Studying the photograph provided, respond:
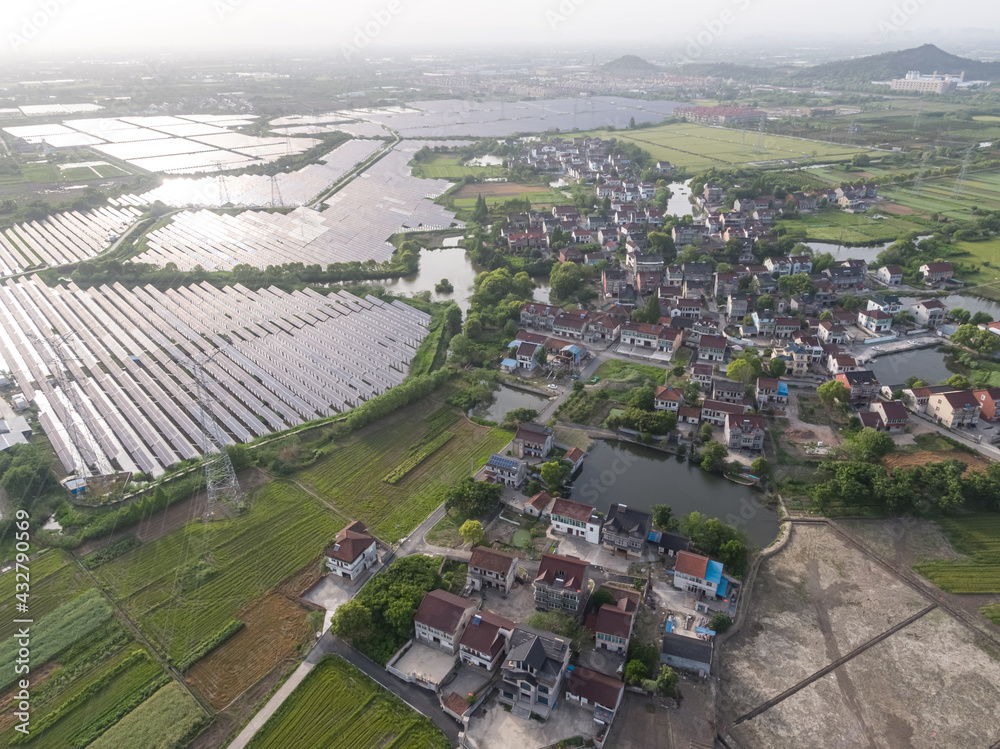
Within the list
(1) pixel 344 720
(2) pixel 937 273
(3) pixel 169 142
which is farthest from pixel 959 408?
(3) pixel 169 142

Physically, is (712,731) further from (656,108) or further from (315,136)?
(656,108)

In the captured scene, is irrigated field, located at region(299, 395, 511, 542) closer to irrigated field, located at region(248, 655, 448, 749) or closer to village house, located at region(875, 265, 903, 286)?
irrigated field, located at region(248, 655, 448, 749)

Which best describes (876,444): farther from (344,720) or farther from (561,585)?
(344,720)

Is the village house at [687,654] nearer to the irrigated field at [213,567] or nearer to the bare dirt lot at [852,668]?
the bare dirt lot at [852,668]

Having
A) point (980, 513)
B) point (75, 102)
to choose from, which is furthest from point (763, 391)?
point (75, 102)

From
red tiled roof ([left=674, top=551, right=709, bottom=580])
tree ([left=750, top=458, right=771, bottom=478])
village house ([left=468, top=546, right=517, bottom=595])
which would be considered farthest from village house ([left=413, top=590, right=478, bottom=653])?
tree ([left=750, top=458, right=771, bottom=478])

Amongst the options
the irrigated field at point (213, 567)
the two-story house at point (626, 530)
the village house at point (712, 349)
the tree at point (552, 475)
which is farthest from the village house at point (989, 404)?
the irrigated field at point (213, 567)
